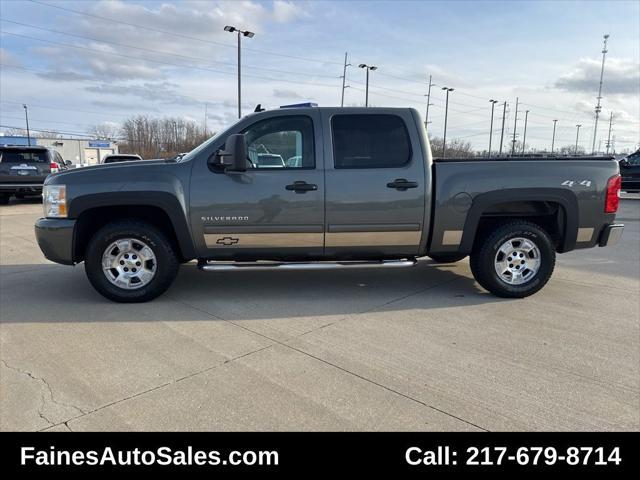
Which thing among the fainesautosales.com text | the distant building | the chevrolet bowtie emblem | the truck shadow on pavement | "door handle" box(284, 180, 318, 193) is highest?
the distant building

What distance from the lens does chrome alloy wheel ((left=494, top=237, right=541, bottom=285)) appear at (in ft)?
16.1

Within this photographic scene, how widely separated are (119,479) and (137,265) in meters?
2.85

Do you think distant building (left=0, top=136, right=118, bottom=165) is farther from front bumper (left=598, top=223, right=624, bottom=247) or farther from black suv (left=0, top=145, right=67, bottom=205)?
front bumper (left=598, top=223, right=624, bottom=247)

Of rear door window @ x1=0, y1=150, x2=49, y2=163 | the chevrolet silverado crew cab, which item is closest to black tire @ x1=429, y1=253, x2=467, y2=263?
the chevrolet silverado crew cab

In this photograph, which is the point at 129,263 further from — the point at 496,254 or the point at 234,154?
the point at 496,254

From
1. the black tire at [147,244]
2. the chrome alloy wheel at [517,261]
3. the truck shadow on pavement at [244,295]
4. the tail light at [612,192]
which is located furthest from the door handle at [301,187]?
the tail light at [612,192]

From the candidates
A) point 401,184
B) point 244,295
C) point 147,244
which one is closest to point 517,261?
point 401,184

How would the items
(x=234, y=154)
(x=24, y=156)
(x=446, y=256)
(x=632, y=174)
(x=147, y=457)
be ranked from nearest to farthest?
1. (x=147, y=457)
2. (x=234, y=154)
3. (x=446, y=256)
4. (x=24, y=156)
5. (x=632, y=174)

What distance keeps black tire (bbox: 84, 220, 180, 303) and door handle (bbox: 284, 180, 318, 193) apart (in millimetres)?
1418

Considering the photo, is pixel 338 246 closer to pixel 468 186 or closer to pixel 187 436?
pixel 468 186

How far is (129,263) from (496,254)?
154 inches

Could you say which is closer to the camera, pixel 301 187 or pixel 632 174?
pixel 301 187

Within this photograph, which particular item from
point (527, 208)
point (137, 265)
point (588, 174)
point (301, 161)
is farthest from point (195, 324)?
point (588, 174)

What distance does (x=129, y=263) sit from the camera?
4.70m
